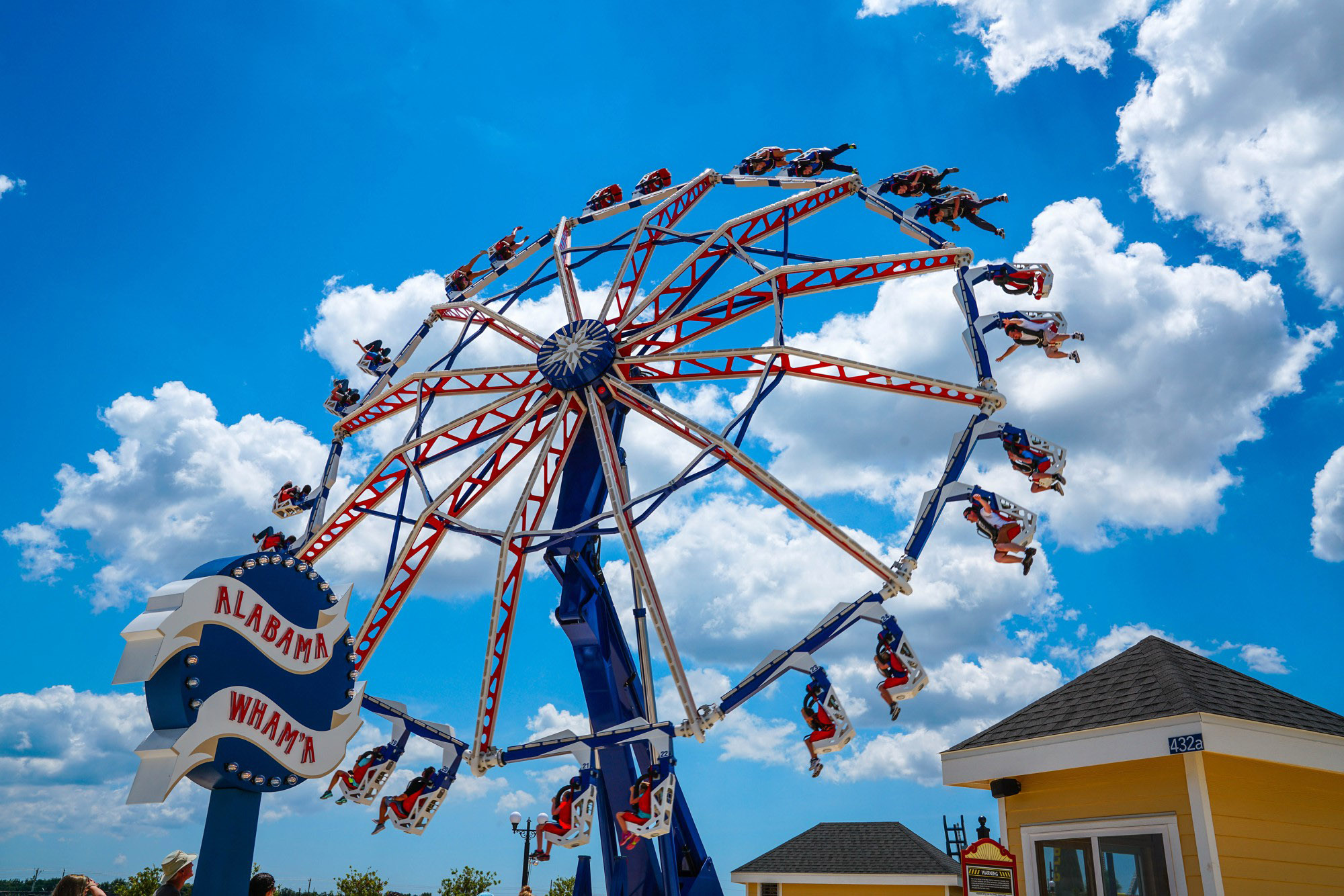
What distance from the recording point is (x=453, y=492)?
1577 cm

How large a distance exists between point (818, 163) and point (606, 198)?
4.49 m

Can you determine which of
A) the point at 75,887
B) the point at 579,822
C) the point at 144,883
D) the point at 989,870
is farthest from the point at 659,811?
the point at 144,883

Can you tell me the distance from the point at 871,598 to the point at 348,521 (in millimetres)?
8912

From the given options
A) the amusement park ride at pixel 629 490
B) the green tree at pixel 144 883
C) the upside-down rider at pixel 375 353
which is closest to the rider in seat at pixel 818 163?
the amusement park ride at pixel 629 490

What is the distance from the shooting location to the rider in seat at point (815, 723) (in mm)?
12195

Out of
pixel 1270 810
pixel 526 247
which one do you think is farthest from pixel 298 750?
pixel 526 247

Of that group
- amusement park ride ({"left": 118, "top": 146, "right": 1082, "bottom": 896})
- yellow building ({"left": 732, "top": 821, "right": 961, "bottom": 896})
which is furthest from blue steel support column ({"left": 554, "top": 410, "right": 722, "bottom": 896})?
yellow building ({"left": 732, "top": 821, "right": 961, "bottom": 896})

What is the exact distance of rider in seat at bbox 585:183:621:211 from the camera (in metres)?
19.2

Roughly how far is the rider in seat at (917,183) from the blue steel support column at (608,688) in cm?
699

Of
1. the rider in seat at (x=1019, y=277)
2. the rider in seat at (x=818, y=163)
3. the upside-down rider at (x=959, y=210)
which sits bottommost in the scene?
the rider in seat at (x=1019, y=277)

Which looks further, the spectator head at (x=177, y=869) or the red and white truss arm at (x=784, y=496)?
the red and white truss arm at (x=784, y=496)

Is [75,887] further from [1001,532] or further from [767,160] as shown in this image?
[767,160]

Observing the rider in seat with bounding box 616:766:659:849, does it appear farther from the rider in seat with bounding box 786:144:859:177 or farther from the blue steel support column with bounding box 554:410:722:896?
the rider in seat with bounding box 786:144:859:177

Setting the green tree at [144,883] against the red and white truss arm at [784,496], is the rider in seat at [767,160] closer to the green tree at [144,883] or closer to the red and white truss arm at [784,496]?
the red and white truss arm at [784,496]
